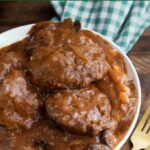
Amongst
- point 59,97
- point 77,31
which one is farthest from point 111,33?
point 59,97

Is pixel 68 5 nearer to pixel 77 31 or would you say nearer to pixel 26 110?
pixel 77 31

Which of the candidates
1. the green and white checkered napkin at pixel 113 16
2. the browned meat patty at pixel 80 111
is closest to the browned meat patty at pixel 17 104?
the browned meat patty at pixel 80 111

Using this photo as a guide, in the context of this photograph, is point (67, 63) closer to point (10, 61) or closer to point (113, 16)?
point (10, 61)

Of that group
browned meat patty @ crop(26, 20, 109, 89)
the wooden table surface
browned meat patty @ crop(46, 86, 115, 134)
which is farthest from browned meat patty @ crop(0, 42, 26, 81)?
the wooden table surface

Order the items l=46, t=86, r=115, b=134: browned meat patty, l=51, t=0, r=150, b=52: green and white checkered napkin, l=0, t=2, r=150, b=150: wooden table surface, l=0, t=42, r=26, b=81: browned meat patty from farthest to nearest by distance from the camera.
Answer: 1. l=51, t=0, r=150, b=52: green and white checkered napkin
2. l=0, t=2, r=150, b=150: wooden table surface
3. l=0, t=42, r=26, b=81: browned meat patty
4. l=46, t=86, r=115, b=134: browned meat patty

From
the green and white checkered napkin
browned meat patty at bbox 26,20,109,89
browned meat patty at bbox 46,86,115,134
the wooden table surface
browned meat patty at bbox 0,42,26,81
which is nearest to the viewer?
browned meat patty at bbox 46,86,115,134

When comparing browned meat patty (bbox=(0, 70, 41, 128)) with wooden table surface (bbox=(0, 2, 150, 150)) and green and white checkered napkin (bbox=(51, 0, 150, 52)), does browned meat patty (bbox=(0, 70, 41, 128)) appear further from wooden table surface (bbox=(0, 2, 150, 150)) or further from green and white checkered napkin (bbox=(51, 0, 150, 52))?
green and white checkered napkin (bbox=(51, 0, 150, 52))
